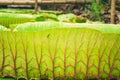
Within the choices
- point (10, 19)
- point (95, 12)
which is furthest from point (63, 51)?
point (95, 12)

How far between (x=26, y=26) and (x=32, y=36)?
166mm

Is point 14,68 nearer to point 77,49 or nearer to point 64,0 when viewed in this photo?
point 77,49

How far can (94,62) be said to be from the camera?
8.63 feet

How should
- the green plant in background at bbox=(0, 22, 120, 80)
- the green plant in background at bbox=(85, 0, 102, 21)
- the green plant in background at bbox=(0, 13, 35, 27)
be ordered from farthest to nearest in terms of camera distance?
the green plant in background at bbox=(85, 0, 102, 21) < the green plant in background at bbox=(0, 13, 35, 27) < the green plant in background at bbox=(0, 22, 120, 80)

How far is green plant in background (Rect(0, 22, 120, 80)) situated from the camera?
2.57 meters

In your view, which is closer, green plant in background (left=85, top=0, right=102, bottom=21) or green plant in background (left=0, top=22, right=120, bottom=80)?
green plant in background (left=0, top=22, right=120, bottom=80)

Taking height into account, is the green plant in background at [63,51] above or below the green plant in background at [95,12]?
above

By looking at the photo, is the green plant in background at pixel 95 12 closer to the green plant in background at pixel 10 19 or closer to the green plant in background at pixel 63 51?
the green plant in background at pixel 10 19

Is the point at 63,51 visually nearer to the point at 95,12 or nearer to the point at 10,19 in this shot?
the point at 10,19

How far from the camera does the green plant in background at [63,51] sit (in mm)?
2566

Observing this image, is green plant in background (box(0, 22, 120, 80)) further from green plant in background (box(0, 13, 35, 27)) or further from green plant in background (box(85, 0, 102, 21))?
green plant in background (box(85, 0, 102, 21))

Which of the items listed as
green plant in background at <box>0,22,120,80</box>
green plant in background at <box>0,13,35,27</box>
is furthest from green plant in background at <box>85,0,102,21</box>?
green plant in background at <box>0,22,120,80</box>

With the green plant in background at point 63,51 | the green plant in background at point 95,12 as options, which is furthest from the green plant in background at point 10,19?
the green plant in background at point 95,12

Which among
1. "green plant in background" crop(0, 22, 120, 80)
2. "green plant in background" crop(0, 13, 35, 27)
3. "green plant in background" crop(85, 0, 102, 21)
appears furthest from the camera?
"green plant in background" crop(85, 0, 102, 21)
